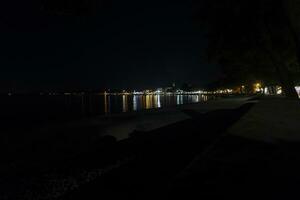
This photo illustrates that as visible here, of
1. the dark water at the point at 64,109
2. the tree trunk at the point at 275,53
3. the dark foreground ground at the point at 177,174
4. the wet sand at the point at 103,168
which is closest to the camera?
the dark foreground ground at the point at 177,174

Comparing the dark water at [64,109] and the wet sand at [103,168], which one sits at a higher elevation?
the wet sand at [103,168]

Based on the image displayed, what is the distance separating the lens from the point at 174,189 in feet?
12.7

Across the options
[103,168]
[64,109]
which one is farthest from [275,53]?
[64,109]

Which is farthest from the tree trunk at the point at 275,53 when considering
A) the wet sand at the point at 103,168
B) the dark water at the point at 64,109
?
the dark water at the point at 64,109

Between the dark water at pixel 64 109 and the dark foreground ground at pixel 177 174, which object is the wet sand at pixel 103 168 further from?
the dark water at pixel 64 109

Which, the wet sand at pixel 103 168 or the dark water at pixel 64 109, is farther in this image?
the dark water at pixel 64 109

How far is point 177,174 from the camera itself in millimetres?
4895

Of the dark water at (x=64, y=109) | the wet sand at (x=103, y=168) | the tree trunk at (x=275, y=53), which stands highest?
the tree trunk at (x=275, y=53)

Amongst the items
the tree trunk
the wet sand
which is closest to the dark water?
the tree trunk

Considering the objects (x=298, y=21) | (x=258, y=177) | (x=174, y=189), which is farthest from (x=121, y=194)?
(x=298, y=21)

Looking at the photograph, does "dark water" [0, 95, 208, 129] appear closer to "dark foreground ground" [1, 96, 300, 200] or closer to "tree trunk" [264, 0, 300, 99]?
"tree trunk" [264, 0, 300, 99]

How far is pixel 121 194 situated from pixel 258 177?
232 cm

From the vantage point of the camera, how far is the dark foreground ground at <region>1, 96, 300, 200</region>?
3953 millimetres

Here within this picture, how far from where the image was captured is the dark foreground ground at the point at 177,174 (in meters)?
3.95
